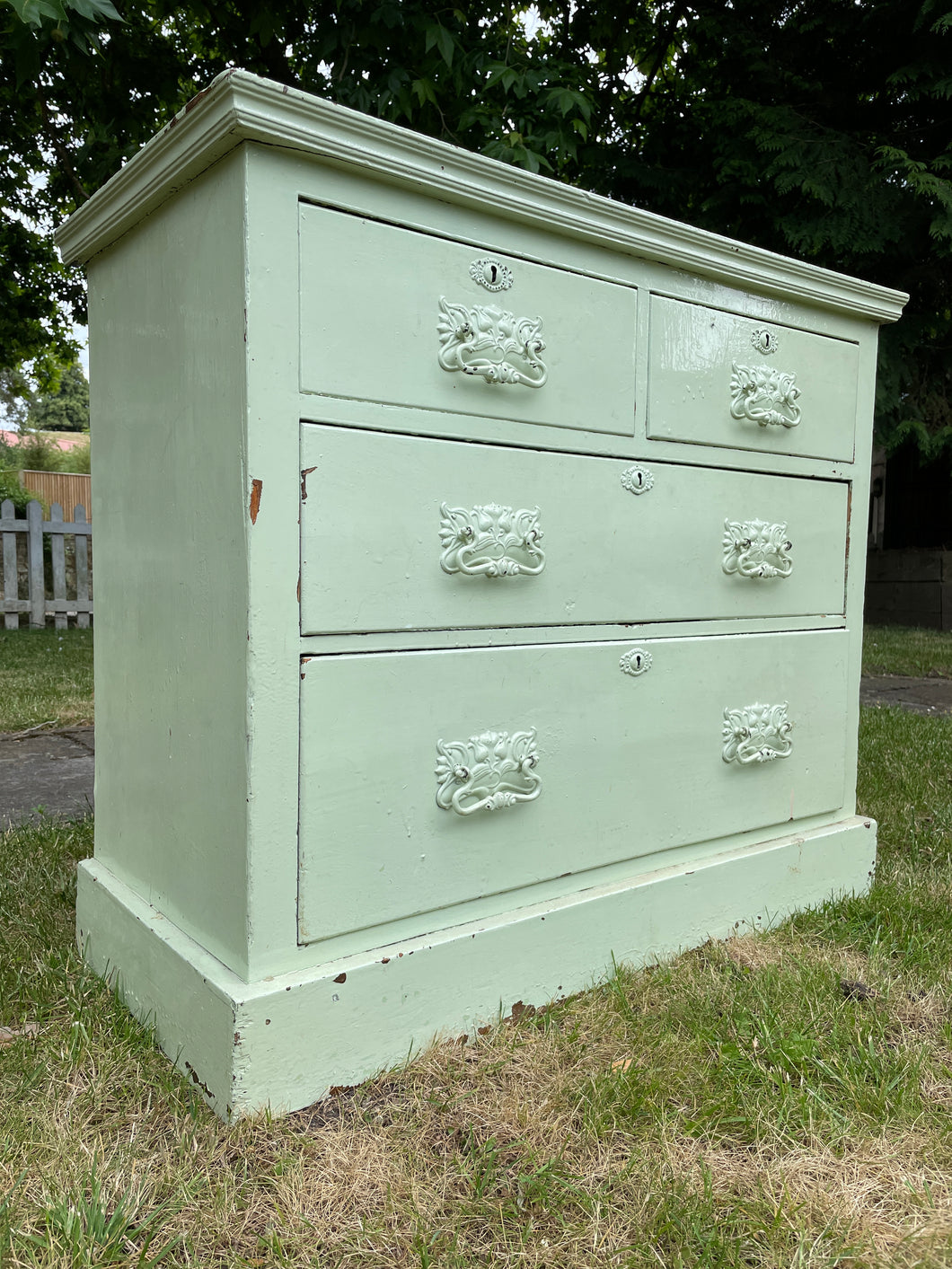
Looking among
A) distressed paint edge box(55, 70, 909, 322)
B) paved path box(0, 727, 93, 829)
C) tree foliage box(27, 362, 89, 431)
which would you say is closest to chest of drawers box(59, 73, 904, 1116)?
distressed paint edge box(55, 70, 909, 322)

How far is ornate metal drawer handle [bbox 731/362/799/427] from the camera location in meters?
1.98

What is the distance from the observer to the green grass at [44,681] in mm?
4273

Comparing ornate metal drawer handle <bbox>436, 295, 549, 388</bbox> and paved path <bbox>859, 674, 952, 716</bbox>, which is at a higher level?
ornate metal drawer handle <bbox>436, 295, 549, 388</bbox>

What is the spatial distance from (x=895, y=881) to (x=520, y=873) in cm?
125

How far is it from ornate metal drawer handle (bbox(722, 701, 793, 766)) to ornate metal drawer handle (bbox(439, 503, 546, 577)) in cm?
71

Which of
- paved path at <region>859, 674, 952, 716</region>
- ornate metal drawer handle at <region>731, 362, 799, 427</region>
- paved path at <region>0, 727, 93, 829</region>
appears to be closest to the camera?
ornate metal drawer handle at <region>731, 362, 799, 427</region>

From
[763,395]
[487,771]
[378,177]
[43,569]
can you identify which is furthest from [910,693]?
[43,569]

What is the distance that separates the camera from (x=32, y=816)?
2861mm

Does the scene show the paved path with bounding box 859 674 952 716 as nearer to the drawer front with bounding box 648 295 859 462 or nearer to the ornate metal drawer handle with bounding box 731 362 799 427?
the drawer front with bounding box 648 295 859 462

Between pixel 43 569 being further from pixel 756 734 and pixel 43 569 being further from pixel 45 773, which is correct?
pixel 756 734

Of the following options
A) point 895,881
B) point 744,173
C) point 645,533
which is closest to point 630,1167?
point 645,533

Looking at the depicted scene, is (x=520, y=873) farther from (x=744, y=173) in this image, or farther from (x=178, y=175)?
(x=744, y=173)

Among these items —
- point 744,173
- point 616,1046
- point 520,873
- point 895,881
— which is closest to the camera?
point 616,1046

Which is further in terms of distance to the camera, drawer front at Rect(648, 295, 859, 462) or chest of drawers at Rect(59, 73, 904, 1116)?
drawer front at Rect(648, 295, 859, 462)
